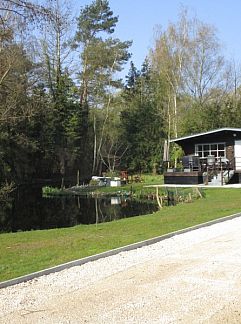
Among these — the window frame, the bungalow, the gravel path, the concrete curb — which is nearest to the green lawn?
the concrete curb

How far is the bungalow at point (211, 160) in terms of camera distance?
26.0 m

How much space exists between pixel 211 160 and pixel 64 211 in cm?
1083

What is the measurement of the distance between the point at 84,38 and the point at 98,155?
35.9 ft

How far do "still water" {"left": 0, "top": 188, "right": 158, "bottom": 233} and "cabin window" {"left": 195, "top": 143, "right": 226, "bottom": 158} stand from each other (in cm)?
822

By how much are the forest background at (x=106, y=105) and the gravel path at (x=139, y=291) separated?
2675 centimetres

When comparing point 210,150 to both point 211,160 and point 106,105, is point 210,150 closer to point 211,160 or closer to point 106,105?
point 211,160

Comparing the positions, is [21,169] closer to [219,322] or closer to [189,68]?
[189,68]

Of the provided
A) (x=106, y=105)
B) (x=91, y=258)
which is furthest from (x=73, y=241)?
(x=106, y=105)

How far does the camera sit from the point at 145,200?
73.9ft

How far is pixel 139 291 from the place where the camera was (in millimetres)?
5297

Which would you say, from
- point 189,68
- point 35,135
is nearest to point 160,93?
point 189,68

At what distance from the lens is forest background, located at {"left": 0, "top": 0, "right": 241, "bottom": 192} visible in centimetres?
3741

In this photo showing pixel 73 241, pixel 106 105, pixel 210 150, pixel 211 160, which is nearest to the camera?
pixel 73 241

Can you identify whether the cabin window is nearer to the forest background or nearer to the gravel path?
the forest background
